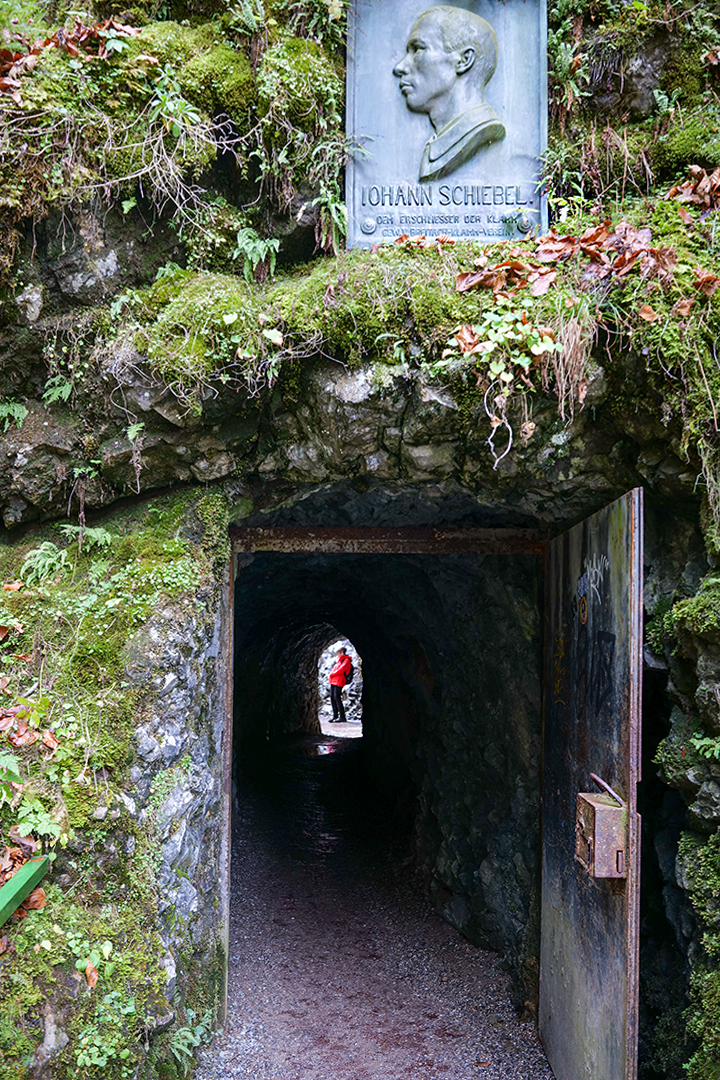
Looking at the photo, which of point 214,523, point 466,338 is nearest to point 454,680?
point 214,523

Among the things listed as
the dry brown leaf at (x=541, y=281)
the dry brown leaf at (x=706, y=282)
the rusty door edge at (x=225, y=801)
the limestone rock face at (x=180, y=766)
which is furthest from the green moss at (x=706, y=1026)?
the dry brown leaf at (x=541, y=281)

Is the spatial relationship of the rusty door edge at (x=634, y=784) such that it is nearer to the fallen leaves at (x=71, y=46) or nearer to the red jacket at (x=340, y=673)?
the fallen leaves at (x=71, y=46)

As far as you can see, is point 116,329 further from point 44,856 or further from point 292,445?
point 44,856

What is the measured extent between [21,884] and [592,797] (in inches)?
99.7

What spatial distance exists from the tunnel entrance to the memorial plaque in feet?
6.25

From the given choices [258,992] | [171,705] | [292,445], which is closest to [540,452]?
[292,445]

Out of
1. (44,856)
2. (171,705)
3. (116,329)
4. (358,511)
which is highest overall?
(116,329)

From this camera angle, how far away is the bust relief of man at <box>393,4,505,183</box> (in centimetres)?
403

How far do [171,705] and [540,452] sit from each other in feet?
7.61

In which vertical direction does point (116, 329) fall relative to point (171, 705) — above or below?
above

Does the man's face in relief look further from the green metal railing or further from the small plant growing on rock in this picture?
the green metal railing

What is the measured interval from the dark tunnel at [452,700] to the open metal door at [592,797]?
430 millimetres

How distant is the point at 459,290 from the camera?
3.57 metres

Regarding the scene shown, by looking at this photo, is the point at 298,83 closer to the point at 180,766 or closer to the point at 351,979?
the point at 180,766
